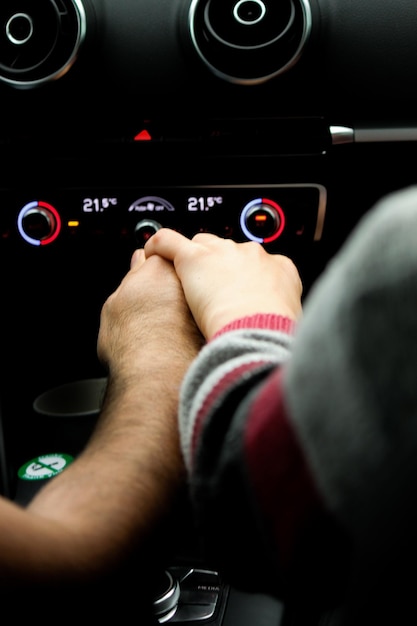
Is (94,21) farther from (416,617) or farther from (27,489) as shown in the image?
(416,617)

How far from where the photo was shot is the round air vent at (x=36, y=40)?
894 millimetres

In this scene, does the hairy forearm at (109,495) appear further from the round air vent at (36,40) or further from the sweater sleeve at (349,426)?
the round air vent at (36,40)

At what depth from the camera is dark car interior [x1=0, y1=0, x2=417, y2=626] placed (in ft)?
2.94

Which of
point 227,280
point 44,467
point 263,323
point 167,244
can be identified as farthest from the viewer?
point 44,467

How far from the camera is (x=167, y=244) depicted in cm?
76

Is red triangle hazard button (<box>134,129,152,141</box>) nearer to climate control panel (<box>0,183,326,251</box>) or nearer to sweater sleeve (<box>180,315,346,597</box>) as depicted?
climate control panel (<box>0,183,326,251</box>)

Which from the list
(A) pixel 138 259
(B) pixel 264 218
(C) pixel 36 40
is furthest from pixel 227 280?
(C) pixel 36 40

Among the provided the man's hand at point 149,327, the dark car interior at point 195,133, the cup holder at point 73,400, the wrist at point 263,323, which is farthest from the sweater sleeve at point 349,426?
the cup holder at point 73,400

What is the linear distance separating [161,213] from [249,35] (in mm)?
248

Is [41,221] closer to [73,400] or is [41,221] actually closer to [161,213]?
[161,213]

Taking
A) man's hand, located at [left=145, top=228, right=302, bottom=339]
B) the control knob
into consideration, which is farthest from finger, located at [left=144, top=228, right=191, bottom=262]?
the control knob

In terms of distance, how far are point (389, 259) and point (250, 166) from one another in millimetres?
755

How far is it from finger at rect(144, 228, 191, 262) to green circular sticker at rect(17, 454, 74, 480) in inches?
17.0

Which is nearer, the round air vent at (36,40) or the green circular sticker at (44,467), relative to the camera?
the round air vent at (36,40)
